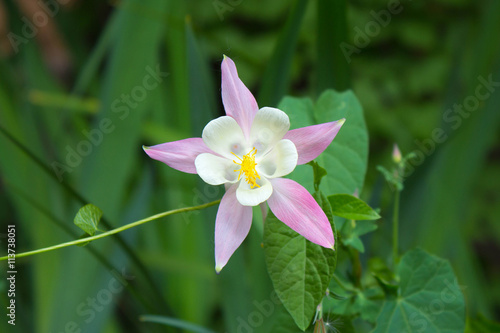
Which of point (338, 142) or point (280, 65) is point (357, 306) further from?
point (280, 65)

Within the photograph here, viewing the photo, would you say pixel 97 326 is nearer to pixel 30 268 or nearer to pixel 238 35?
pixel 30 268

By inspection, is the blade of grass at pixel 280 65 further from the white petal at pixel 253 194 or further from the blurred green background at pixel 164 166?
the white petal at pixel 253 194

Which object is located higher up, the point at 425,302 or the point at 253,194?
the point at 253,194

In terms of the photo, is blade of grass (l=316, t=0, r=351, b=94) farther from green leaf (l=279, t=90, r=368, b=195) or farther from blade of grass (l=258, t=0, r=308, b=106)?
green leaf (l=279, t=90, r=368, b=195)

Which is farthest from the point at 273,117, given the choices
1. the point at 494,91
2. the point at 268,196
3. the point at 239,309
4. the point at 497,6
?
the point at 497,6

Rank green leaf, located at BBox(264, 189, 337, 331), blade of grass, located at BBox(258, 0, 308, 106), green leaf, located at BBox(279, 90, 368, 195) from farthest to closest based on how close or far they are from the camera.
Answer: blade of grass, located at BBox(258, 0, 308, 106)
green leaf, located at BBox(279, 90, 368, 195)
green leaf, located at BBox(264, 189, 337, 331)

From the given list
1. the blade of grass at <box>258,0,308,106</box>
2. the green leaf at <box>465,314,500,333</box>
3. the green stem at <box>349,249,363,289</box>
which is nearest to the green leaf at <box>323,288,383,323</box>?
the green stem at <box>349,249,363,289</box>

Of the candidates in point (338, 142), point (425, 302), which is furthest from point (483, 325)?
point (338, 142)
